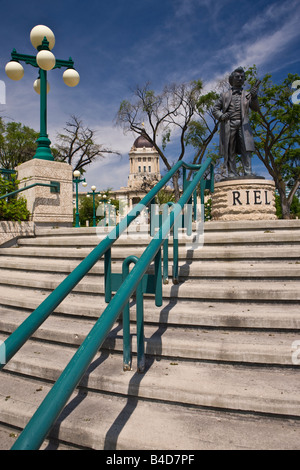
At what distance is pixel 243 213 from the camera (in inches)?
299

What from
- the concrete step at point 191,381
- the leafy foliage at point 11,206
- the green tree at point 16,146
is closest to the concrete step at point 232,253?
the concrete step at point 191,381

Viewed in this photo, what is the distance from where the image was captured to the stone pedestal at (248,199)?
7.57 metres

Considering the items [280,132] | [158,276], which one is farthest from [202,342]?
[280,132]

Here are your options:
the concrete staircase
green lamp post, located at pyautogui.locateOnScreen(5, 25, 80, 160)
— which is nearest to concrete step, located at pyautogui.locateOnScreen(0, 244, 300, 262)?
the concrete staircase

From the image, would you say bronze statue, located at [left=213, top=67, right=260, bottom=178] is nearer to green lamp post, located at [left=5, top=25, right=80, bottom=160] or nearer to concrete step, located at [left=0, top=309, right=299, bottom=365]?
green lamp post, located at [left=5, top=25, right=80, bottom=160]

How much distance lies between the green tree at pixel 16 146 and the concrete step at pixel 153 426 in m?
35.4

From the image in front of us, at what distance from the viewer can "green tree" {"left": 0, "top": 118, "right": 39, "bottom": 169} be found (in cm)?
3416

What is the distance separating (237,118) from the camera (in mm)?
7980

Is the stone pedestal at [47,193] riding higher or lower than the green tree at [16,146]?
lower

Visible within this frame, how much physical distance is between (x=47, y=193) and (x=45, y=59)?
3.01 metres

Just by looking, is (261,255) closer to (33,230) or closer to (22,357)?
(22,357)

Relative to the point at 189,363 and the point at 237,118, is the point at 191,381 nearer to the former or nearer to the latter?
the point at 189,363

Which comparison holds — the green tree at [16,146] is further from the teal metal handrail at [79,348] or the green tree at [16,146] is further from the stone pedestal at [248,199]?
the teal metal handrail at [79,348]
